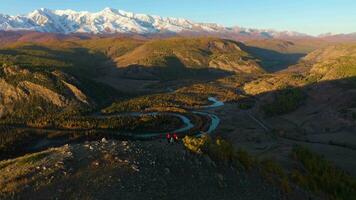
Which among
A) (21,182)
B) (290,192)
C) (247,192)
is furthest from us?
(290,192)

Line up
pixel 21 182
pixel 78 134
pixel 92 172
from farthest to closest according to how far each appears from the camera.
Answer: pixel 78 134 → pixel 92 172 → pixel 21 182

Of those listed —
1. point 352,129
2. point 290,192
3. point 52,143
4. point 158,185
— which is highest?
point 158,185

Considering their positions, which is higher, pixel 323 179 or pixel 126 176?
pixel 126 176

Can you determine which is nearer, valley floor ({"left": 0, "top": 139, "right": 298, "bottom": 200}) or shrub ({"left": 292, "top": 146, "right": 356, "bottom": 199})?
valley floor ({"left": 0, "top": 139, "right": 298, "bottom": 200})

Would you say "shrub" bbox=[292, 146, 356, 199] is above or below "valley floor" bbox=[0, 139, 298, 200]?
below

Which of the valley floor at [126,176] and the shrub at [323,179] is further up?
the valley floor at [126,176]

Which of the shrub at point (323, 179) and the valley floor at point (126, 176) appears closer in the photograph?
the valley floor at point (126, 176)

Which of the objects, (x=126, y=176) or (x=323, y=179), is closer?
(x=126, y=176)

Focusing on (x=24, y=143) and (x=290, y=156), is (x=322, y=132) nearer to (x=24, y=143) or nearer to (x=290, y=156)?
(x=290, y=156)

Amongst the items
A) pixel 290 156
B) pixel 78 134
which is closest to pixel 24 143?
pixel 78 134

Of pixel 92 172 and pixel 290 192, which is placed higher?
pixel 92 172

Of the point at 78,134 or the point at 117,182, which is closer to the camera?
the point at 117,182
